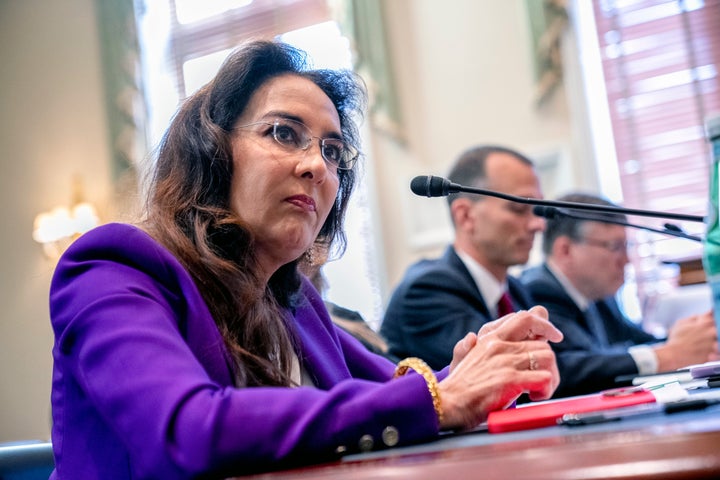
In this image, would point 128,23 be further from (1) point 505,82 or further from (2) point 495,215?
(2) point 495,215

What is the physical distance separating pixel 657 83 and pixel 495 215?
179 centimetres

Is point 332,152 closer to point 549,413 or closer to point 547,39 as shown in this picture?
point 549,413

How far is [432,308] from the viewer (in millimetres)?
2305

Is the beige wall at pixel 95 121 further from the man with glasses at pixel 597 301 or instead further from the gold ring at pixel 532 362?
the gold ring at pixel 532 362

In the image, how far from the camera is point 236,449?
0.83 meters

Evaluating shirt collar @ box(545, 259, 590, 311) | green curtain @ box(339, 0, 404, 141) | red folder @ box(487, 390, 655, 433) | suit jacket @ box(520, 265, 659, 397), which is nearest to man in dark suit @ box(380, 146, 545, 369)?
suit jacket @ box(520, 265, 659, 397)

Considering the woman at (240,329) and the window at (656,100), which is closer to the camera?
the woman at (240,329)

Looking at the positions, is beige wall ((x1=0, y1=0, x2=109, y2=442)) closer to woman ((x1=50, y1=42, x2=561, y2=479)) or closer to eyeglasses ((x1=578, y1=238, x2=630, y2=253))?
eyeglasses ((x1=578, y1=238, x2=630, y2=253))

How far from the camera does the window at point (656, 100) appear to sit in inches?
159

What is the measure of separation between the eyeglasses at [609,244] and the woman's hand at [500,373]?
2227mm

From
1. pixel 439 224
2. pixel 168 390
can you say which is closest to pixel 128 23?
pixel 439 224

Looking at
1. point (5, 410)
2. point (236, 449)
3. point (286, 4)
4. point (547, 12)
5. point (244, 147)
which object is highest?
point (286, 4)

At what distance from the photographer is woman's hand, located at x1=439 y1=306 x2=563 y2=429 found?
1.00m

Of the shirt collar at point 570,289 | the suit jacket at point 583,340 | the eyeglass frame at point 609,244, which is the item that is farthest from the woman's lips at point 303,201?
the eyeglass frame at point 609,244
